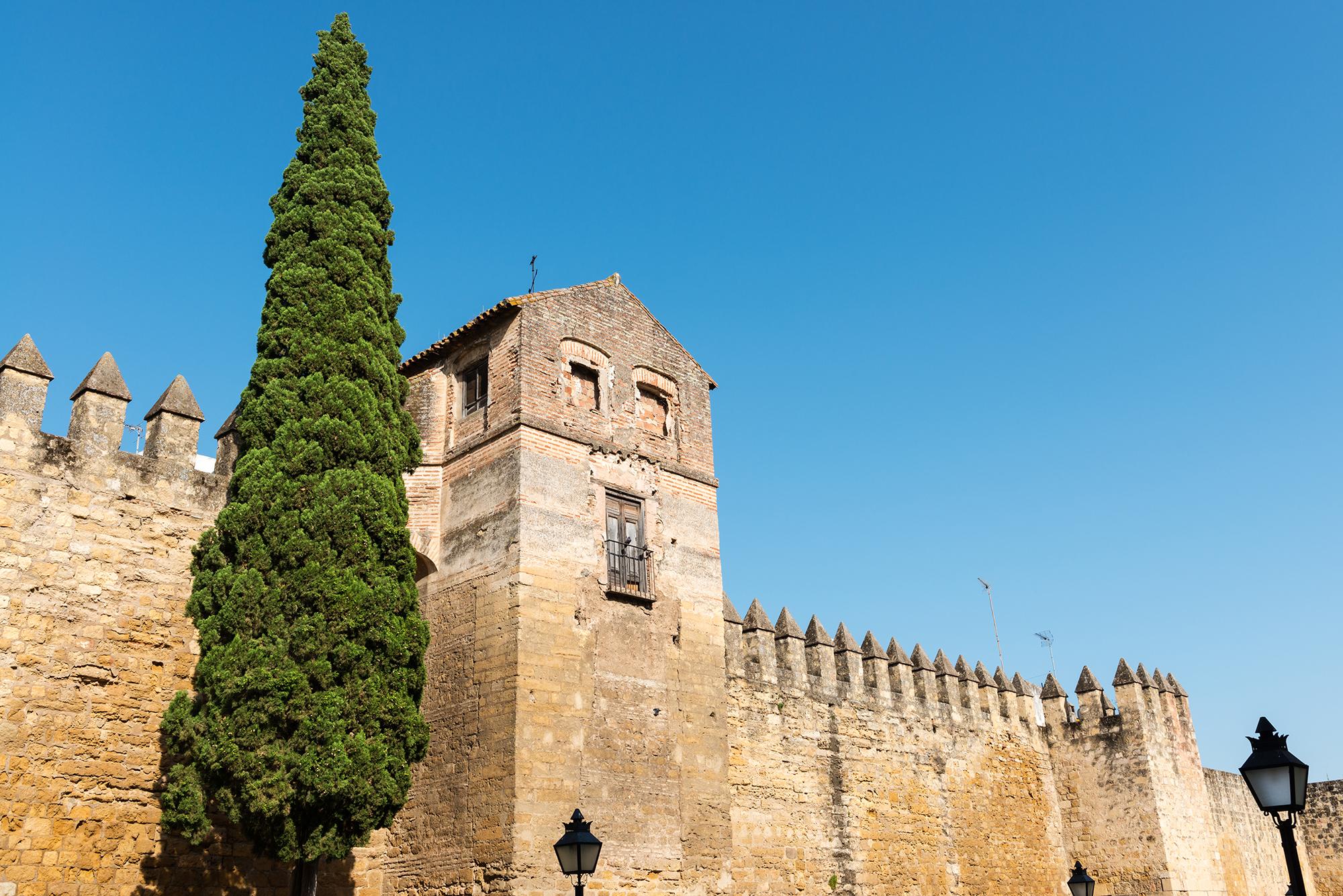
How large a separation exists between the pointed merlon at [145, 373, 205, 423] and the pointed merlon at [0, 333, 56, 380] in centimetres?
127

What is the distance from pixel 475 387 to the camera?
1602 centimetres

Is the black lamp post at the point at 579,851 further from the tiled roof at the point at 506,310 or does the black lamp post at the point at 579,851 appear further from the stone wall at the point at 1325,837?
the stone wall at the point at 1325,837

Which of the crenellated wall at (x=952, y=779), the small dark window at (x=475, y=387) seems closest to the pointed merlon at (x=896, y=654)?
the crenellated wall at (x=952, y=779)

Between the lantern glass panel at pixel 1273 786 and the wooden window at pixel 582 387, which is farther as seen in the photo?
the wooden window at pixel 582 387

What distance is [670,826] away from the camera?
14.2m

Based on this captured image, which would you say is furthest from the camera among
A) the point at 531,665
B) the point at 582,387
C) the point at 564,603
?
the point at 582,387

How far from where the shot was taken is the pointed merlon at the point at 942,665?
2205cm

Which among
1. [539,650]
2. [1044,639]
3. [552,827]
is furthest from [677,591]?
[1044,639]

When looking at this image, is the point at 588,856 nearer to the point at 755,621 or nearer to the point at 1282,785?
the point at 1282,785

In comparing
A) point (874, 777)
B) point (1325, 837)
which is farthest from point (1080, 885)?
point (1325, 837)

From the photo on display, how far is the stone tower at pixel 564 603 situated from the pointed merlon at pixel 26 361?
15.9 feet

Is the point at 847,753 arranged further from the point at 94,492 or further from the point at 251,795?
the point at 94,492

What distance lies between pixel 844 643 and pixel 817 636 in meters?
0.88

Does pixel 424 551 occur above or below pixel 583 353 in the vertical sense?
below
